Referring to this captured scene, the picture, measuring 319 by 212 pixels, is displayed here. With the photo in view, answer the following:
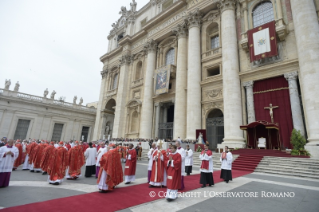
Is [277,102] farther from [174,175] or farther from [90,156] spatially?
[90,156]

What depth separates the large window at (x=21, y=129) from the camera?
77.6 feet

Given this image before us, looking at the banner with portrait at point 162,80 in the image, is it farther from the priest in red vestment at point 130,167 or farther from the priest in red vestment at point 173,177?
the priest in red vestment at point 173,177

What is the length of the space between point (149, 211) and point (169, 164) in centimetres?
144

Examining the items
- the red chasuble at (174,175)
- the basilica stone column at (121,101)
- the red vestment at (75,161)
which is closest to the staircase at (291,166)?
the red chasuble at (174,175)

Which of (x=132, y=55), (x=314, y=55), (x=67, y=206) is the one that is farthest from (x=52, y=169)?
(x=132, y=55)

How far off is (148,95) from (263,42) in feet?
44.2

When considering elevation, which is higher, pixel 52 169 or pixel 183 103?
pixel 183 103

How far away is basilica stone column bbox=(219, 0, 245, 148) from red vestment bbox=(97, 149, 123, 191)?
1026 centimetres

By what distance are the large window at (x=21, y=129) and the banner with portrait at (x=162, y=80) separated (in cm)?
1892

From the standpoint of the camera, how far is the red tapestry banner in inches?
527

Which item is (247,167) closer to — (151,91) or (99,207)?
(99,207)

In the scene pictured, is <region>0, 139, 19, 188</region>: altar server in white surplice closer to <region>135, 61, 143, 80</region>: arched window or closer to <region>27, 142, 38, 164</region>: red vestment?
<region>27, 142, 38, 164</region>: red vestment

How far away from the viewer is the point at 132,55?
2762 centimetres

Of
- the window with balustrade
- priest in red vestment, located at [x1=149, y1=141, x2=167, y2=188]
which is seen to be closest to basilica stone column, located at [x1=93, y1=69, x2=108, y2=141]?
the window with balustrade
